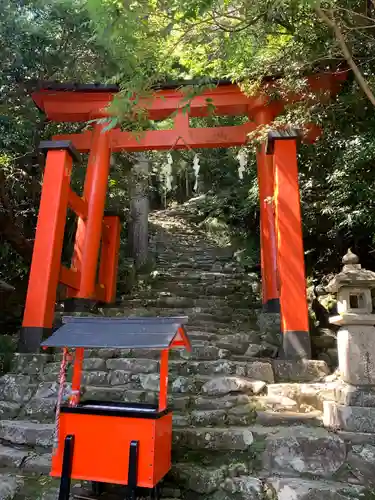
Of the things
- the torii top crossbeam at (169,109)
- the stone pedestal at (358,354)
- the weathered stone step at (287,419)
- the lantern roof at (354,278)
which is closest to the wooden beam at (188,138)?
the torii top crossbeam at (169,109)

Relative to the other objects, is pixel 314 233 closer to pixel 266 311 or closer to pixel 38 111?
pixel 266 311

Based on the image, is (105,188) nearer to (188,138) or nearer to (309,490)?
(188,138)

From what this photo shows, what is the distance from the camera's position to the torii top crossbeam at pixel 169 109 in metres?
7.00

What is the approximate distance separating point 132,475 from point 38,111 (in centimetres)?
735

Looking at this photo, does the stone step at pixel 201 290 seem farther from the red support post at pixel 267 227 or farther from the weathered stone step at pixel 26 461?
the weathered stone step at pixel 26 461

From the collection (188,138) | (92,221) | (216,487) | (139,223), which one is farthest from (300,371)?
(139,223)

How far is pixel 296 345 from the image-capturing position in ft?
17.9

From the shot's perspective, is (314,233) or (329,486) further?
(314,233)

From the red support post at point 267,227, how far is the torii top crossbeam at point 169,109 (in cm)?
29

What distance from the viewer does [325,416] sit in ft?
13.5

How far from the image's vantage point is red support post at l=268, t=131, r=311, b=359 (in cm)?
550

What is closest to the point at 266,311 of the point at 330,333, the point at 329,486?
the point at 330,333

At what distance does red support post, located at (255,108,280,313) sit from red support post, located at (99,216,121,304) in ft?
10.1

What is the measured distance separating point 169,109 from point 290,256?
3.39 m
